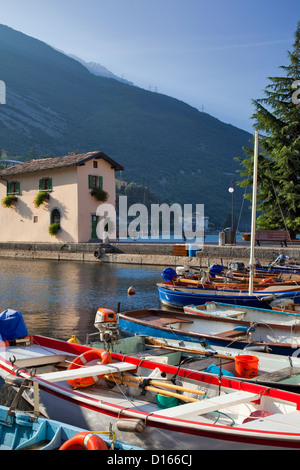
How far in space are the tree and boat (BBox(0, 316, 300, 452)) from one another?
25.3 metres

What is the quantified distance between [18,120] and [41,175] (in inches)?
4348

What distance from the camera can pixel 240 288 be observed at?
1780cm

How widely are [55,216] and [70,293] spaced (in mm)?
21042

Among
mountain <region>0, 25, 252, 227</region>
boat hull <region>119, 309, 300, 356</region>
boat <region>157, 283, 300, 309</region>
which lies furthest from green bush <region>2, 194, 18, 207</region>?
mountain <region>0, 25, 252, 227</region>

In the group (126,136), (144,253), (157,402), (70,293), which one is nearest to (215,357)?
(157,402)

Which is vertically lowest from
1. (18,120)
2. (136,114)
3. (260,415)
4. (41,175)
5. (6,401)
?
(6,401)

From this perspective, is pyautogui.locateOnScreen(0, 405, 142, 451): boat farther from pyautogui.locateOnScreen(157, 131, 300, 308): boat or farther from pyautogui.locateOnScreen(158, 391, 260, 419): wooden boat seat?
pyautogui.locateOnScreen(157, 131, 300, 308): boat

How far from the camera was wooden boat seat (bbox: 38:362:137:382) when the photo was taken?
700 centimetres

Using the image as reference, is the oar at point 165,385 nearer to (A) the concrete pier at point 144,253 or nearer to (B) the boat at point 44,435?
(B) the boat at point 44,435

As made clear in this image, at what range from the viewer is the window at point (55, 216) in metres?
40.9

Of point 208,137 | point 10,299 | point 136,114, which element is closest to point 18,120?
point 136,114

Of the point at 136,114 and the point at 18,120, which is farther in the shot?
the point at 136,114

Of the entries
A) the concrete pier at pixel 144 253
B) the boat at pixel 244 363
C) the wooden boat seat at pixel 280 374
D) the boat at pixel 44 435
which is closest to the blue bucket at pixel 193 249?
the concrete pier at pixel 144 253
